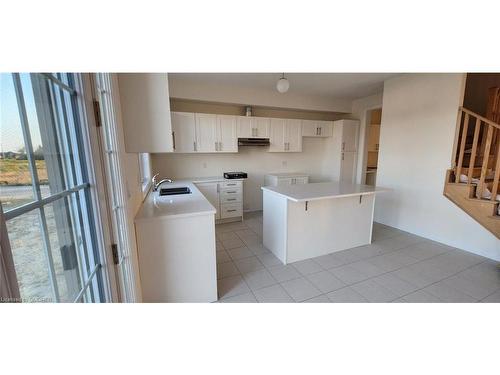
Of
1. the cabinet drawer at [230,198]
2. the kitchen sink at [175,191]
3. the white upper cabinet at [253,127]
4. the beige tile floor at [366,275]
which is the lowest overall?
the beige tile floor at [366,275]

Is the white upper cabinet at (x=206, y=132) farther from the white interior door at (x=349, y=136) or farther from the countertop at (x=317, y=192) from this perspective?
the white interior door at (x=349, y=136)

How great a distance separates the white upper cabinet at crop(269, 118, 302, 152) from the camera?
4484mm

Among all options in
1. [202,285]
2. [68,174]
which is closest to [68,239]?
[68,174]

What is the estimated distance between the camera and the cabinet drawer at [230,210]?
4059 mm

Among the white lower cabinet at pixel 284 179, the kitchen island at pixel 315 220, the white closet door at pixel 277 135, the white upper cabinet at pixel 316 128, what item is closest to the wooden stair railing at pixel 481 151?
the kitchen island at pixel 315 220

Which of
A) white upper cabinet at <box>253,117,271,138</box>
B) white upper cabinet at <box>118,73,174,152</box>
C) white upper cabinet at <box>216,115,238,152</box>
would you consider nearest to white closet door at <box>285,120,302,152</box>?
white upper cabinet at <box>253,117,271,138</box>

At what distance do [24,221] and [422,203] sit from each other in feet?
14.3

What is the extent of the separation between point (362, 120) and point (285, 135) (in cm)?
196

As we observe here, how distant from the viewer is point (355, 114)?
5.02m

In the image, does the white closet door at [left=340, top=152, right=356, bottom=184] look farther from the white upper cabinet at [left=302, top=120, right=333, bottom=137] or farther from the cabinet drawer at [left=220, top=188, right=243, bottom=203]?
the cabinet drawer at [left=220, top=188, right=243, bottom=203]

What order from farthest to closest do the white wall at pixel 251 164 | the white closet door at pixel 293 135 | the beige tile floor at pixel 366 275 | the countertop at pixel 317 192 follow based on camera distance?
the white closet door at pixel 293 135 < the white wall at pixel 251 164 < the countertop at pixel 317 192 < the beige tile floor at pixel 366 275

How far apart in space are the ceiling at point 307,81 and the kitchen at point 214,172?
0.37 meters

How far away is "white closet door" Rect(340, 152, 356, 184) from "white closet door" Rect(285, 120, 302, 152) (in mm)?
1177
